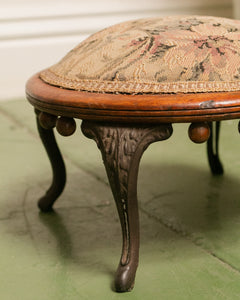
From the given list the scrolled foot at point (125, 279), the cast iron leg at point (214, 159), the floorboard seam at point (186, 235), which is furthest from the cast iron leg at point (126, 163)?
the cast iron leg at point (214, 159)

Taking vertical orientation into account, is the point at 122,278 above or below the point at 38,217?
above

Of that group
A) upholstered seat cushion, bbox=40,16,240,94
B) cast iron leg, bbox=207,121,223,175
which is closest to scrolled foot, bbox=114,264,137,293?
upholstered seat cushion, bbox=40,16,240,94

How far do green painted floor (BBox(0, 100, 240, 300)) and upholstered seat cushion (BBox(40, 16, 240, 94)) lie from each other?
420 millimetres

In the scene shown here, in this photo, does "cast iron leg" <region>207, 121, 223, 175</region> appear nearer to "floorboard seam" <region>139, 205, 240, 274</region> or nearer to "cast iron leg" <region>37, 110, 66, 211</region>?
"floorboard seam" <region>139, 205, 240, 274</region>

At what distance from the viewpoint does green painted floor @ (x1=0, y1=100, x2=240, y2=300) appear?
1185 millimetres

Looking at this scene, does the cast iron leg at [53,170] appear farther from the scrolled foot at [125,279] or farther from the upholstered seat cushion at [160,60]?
the scrolled foot at [125,279]

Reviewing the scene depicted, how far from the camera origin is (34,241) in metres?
1.42

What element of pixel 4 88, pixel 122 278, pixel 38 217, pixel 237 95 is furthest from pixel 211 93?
pixel 4 88

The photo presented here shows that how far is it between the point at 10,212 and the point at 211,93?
799mm

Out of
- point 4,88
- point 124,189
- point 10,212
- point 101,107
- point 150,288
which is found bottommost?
point 4,88

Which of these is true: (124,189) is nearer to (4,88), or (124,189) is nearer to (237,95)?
(237,95)

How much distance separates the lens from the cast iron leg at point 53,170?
1.47m

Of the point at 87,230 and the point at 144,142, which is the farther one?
the point at 87,230

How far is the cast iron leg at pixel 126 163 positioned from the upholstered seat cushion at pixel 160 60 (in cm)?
8
